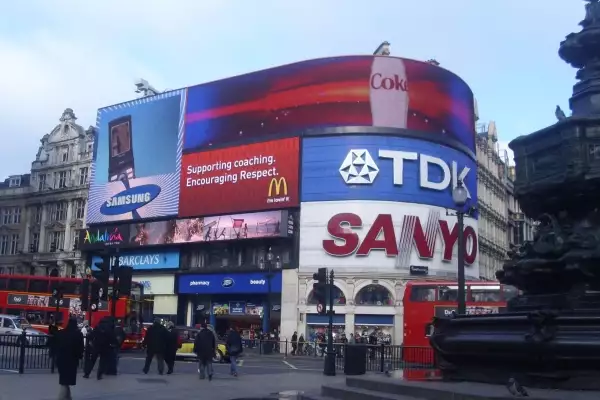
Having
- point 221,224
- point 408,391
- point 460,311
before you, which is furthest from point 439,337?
point 221,224

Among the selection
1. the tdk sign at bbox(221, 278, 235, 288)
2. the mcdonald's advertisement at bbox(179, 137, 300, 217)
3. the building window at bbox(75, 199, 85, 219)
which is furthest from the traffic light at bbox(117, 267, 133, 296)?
the building window at bbox(75, 199, 85, 219)

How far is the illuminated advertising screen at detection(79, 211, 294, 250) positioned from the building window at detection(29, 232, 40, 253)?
943 cm

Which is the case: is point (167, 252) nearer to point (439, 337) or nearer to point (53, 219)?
point (53, 219)

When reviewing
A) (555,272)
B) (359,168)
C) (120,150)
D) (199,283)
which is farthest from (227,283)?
(555,272)

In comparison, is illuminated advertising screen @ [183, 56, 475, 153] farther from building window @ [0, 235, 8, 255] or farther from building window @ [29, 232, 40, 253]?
building window @ [0, 235, 8, 255]

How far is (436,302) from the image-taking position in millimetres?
33469

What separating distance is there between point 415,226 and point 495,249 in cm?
2464

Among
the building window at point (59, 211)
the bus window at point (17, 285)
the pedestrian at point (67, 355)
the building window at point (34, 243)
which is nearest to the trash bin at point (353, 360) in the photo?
the pedestrian at point (67, 355)

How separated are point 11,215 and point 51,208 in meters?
6.56

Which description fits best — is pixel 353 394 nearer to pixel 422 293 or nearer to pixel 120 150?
pixel 422 293

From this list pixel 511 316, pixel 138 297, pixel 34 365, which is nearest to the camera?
pixel 511 316

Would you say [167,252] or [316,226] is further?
[167,252]

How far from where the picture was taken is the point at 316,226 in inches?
2053

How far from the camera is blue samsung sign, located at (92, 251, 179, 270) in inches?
2367
